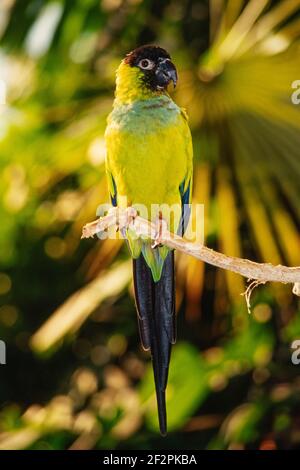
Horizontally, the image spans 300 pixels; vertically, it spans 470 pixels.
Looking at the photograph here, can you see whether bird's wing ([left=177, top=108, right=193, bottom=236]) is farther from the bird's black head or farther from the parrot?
the bird's black head

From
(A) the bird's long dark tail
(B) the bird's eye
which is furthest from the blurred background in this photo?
(A) the bird's long dark tail

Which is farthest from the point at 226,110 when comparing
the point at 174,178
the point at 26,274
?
the point at 26,274

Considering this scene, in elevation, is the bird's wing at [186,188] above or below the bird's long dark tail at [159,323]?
above

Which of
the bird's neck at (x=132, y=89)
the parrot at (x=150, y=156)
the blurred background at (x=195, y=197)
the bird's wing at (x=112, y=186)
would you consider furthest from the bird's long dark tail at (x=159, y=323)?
the blurred background at (x=195, y=197)

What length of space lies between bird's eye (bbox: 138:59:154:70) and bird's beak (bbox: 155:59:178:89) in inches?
1.3

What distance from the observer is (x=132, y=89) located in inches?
79.2

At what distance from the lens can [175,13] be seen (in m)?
2.96

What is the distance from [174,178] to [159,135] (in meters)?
0.14

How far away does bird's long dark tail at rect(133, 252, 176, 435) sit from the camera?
1.73 metres

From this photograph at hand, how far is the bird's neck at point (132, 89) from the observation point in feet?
6.55

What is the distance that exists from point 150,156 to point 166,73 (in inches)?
9.4

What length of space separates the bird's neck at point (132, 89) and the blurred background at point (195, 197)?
31cm

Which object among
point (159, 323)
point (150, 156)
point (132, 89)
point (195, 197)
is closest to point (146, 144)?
point (150, 156)

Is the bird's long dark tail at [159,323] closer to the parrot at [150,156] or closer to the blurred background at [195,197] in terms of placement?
the parrot at [150,156]
